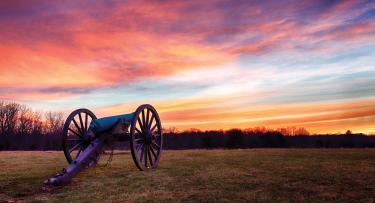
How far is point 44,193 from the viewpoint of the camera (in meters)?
10.2

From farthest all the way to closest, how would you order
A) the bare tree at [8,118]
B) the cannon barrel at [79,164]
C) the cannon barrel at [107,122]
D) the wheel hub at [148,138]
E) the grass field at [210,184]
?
the bare tree at [8,118] → the wheel hub at [148,138] → the cannon barrel at [107,122] → the cannon barrel at [79,164] → the grass field at [210,184]

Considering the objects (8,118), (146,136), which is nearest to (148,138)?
(146,136)

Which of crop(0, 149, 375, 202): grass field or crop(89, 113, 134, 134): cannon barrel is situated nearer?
crop(0, 149, 375, 202): grass field

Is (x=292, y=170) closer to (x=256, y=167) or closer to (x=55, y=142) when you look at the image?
(x=256, y=167)

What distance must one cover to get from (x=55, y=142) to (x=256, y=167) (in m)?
49.5

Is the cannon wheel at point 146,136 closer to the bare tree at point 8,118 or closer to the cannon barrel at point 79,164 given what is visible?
the cannon barrel at point 79,164

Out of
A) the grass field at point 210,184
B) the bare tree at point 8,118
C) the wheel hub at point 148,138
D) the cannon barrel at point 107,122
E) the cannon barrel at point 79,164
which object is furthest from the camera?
the bare tree at point 8,118

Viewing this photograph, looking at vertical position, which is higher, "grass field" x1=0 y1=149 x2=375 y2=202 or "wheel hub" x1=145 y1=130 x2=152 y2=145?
"wheel hub" x1=145 y1=130 x2=152 y2=145

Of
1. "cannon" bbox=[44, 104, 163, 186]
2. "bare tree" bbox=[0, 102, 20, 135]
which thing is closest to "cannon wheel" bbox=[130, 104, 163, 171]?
"cannon" bbox=[44, 104, 163, 186]

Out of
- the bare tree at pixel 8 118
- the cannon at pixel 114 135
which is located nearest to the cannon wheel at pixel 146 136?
the cannon at pixel 114 135

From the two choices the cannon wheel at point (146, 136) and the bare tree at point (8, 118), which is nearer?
the cannon wheel at point (146, 136)

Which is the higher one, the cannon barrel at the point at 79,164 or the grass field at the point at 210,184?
the cannon barrel at the point at 79,164

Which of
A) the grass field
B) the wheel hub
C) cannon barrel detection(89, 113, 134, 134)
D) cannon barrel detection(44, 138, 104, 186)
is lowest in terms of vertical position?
the grass field

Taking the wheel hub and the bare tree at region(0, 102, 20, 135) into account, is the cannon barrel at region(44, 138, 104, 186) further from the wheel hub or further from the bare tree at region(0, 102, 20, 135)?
the bare tree at region(0, 102, 20, 135)
